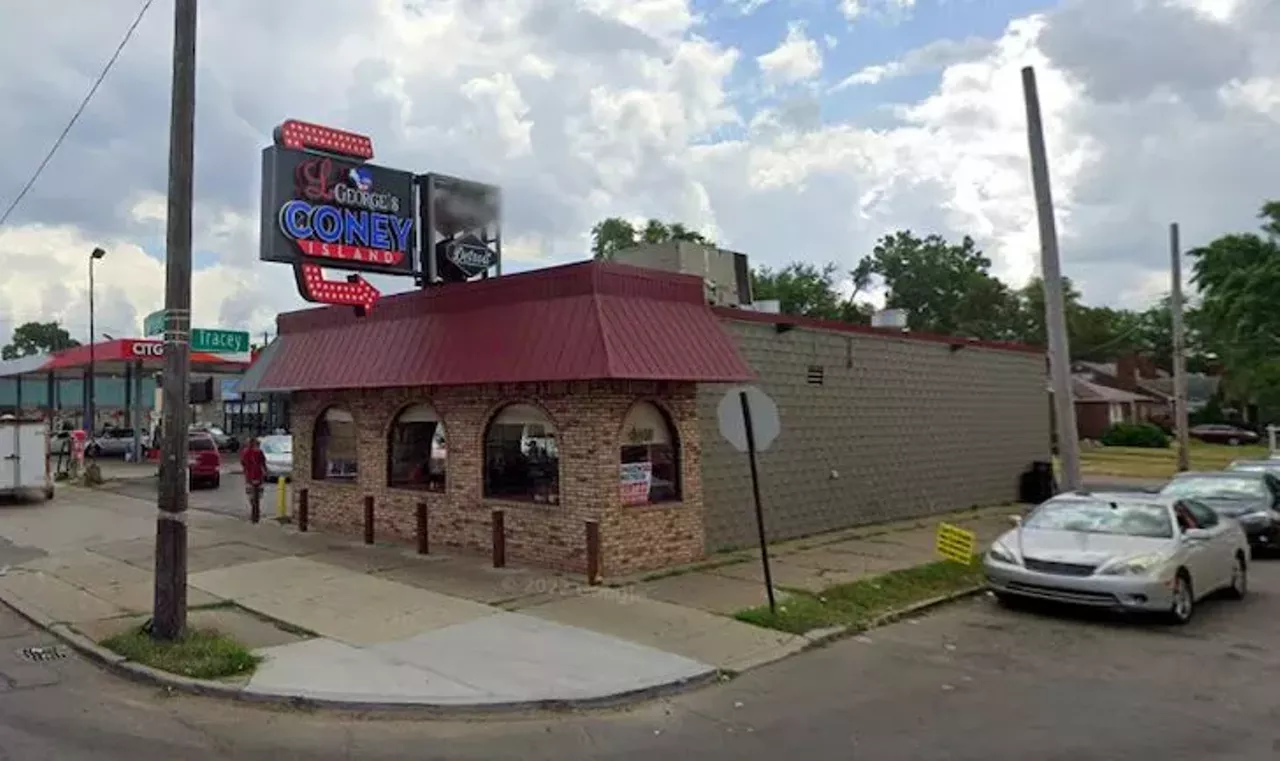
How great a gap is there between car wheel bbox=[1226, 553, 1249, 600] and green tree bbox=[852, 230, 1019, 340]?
2570 inches

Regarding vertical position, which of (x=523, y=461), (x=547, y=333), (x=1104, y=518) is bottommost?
(x=1104, y=518)

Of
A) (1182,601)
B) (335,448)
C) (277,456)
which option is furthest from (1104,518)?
(277,456)

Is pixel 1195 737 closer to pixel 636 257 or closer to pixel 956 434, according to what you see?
pixel 636 257

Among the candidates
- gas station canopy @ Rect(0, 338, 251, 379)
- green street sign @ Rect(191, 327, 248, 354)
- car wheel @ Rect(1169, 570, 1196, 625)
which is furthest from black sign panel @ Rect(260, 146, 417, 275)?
green street sign @ Rect(191, 327, 248, 354)

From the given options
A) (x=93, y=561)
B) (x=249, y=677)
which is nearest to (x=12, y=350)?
(x=93, y=561)

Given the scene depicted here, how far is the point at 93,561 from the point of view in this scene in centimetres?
1390

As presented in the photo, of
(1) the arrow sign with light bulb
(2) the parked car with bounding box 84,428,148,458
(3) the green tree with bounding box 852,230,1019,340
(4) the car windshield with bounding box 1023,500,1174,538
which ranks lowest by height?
(4) the car windshield with bounding box 1023,500,1174,538

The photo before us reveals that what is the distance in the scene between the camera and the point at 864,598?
11.1 meters

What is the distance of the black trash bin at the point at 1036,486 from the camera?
22.9m

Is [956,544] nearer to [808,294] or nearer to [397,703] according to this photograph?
[397,703]

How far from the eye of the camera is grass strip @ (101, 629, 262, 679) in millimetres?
7773

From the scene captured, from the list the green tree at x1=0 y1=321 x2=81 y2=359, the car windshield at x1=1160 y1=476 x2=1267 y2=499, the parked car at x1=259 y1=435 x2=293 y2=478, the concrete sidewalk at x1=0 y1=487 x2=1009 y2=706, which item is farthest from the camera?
the green tree at x1=0 y1=321 x2=81 y2=359

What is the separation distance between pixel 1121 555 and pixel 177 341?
980 centimetres

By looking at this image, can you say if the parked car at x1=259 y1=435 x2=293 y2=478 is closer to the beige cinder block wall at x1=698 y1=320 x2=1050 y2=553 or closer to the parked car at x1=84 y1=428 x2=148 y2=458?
the parked car at x1=84 y1=428 x2=148 y2=458
